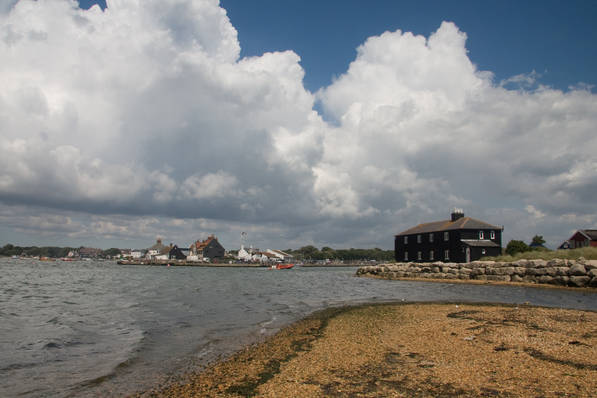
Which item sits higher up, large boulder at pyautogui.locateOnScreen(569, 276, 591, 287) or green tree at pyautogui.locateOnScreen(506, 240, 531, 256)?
green tree at pyautogui.locateOnScreen(506, 240, 531, 256)

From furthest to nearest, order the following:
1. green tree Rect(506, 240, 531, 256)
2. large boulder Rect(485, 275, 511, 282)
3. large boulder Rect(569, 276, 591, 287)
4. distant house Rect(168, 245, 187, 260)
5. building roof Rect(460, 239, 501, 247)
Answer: distant house Rect(168, 245, 187, 260)
green tree Rect(506, 240, 531, 256)
building roof Rect(460, 239, 501, 247)
large boulder Rect(485, 275, 511, 282)
large boulder Rect(569, 276, 591, 287)

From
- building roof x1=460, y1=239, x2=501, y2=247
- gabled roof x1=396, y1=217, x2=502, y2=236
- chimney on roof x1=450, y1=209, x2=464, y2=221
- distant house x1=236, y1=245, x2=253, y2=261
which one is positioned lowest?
distant house x1=236, y1=245, x2=253, y2=261

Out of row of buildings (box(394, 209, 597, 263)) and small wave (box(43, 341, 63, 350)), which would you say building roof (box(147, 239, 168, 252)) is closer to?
row of buildings (box(394, 209, 597, 263))

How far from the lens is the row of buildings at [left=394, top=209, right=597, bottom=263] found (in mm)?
54500

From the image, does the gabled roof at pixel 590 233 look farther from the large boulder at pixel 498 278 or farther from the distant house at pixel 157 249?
the distant house at pixel 157 249

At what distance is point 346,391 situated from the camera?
7.02 meters

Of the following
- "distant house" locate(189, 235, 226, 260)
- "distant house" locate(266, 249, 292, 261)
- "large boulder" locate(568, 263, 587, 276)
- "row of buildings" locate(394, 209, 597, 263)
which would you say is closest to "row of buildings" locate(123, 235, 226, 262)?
"distant house" locate(189, 235, 226, 260)

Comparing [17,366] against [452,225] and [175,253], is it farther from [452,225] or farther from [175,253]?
[175,253]

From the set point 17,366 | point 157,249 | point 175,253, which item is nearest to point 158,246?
point 157,249

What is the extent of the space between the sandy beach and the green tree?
4622cm

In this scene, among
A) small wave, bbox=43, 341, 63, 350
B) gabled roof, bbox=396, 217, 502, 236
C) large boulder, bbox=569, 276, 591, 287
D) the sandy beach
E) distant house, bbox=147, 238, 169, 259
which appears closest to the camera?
the sandy beach

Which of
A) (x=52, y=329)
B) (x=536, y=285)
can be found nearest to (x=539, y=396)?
(x=52, y=329)

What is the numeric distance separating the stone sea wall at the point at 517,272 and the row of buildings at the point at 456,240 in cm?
749

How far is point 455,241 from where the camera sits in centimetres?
5650
